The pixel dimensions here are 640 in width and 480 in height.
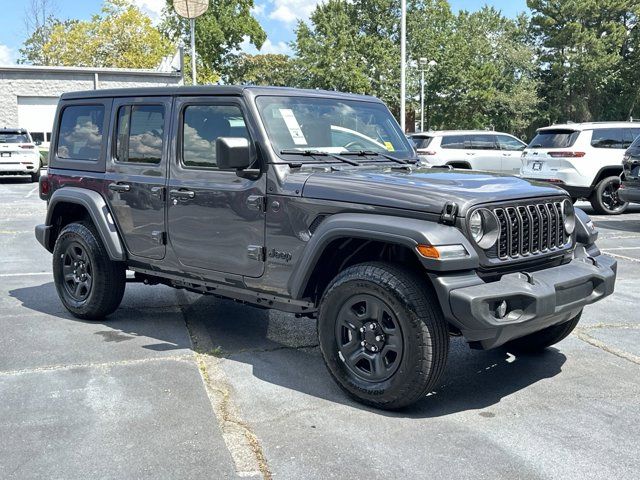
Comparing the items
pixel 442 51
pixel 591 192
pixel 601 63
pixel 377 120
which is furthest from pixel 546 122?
pixel 377 120

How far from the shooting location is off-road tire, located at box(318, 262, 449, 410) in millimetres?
3600

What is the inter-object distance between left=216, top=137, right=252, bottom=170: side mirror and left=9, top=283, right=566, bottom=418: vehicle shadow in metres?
1.39

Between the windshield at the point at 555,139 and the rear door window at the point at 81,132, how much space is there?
32.7 feet

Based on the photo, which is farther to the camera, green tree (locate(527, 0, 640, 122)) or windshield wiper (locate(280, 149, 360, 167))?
green tree (locate(527, 0, 640, 122))

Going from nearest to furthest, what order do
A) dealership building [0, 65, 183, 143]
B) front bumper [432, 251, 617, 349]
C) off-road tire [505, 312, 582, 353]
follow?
front bumper [432, 251, 617, 349], off-road tire [505, 312, 582, 353], dealership building [0, 65, 183, 143]

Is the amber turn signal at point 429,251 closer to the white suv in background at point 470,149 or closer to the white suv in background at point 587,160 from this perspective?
the white suv in background at point 587,160

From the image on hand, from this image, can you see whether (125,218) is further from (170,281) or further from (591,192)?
(591,192)

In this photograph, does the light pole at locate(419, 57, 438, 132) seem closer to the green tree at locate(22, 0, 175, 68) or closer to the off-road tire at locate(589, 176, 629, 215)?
the green tree at locate(22, 0, 175, 68)

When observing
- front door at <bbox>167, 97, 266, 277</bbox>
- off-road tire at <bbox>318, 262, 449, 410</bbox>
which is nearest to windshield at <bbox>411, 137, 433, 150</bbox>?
front door at <bbox>167, 97, 266, 277</bbox>

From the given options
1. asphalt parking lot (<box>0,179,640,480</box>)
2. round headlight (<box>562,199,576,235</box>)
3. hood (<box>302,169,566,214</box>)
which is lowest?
asphalt parking lot (<box>0,179,640,480</box>)

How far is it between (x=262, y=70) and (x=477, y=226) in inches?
2498

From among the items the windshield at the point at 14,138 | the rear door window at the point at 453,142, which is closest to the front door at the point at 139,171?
the rear door window at the point at 453,142

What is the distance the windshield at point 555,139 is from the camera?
13.2m

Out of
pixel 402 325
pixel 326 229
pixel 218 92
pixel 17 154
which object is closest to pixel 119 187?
pixel 218 92
